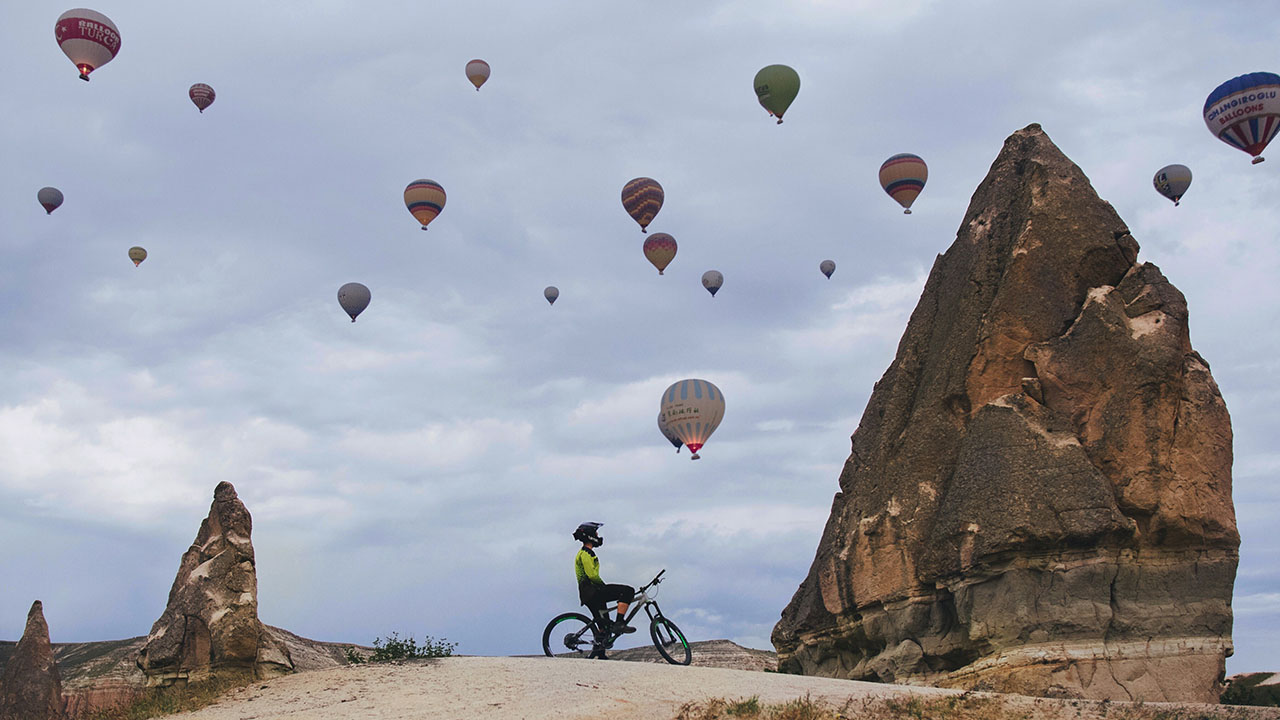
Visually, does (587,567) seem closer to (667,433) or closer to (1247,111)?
(667,433)

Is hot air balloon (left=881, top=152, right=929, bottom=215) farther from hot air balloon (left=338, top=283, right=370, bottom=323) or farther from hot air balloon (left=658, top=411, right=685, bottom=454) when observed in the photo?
hot air balloon (left=338, top=283, right=370, bottom=323)

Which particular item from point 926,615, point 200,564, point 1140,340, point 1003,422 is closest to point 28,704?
point 200,564

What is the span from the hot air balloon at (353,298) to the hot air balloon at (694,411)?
63.7 ft

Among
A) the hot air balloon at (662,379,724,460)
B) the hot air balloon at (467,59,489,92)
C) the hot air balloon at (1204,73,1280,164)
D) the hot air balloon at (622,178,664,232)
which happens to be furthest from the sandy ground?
the hot air balloon at (467,59,489,92)

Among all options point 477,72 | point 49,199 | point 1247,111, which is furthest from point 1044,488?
point 49,199

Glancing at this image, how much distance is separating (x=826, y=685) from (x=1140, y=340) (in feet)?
36.8

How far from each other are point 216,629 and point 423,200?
116ft

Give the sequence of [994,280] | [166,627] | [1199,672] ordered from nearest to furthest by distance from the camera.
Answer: [166,627]
[1199,672]
[994,280]

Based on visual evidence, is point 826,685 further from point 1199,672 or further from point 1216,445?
point 1216,445

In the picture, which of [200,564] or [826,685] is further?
[200,564]

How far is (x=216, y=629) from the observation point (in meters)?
20.4

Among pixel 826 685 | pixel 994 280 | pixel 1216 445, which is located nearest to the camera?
pixel 826 685

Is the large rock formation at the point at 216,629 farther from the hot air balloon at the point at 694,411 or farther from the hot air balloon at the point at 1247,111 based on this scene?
the hot air balloon at the point at 1247,111

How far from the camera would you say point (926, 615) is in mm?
25344
